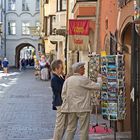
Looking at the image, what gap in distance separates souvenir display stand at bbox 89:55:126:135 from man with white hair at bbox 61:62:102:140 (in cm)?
110

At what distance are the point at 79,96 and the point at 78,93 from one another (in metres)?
0.06

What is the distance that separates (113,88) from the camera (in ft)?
36.0

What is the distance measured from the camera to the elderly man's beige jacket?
32.0ft

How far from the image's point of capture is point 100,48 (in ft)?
55.7

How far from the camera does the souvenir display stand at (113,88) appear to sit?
11.0m

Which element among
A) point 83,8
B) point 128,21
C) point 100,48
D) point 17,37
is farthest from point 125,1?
point 17,37

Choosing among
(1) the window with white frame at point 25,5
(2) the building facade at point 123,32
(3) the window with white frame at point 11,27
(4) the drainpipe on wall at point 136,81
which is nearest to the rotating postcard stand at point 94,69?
(2) the building facade at point 123,32

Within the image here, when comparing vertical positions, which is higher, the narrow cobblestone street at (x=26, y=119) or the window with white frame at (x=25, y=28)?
the window with white frame at (x=25, y=28)

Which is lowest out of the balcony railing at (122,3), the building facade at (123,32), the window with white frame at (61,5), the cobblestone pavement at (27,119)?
the cobblestone pavement at (27,119)

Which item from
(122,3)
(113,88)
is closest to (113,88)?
(113,88)

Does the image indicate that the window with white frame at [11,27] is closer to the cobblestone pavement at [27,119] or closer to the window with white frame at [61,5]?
the window with white frame at [61,5]

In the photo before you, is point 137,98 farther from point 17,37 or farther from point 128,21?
point 17,37

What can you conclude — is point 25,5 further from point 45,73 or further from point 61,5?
point 61,5

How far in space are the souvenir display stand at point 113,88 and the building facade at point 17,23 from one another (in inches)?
2530
